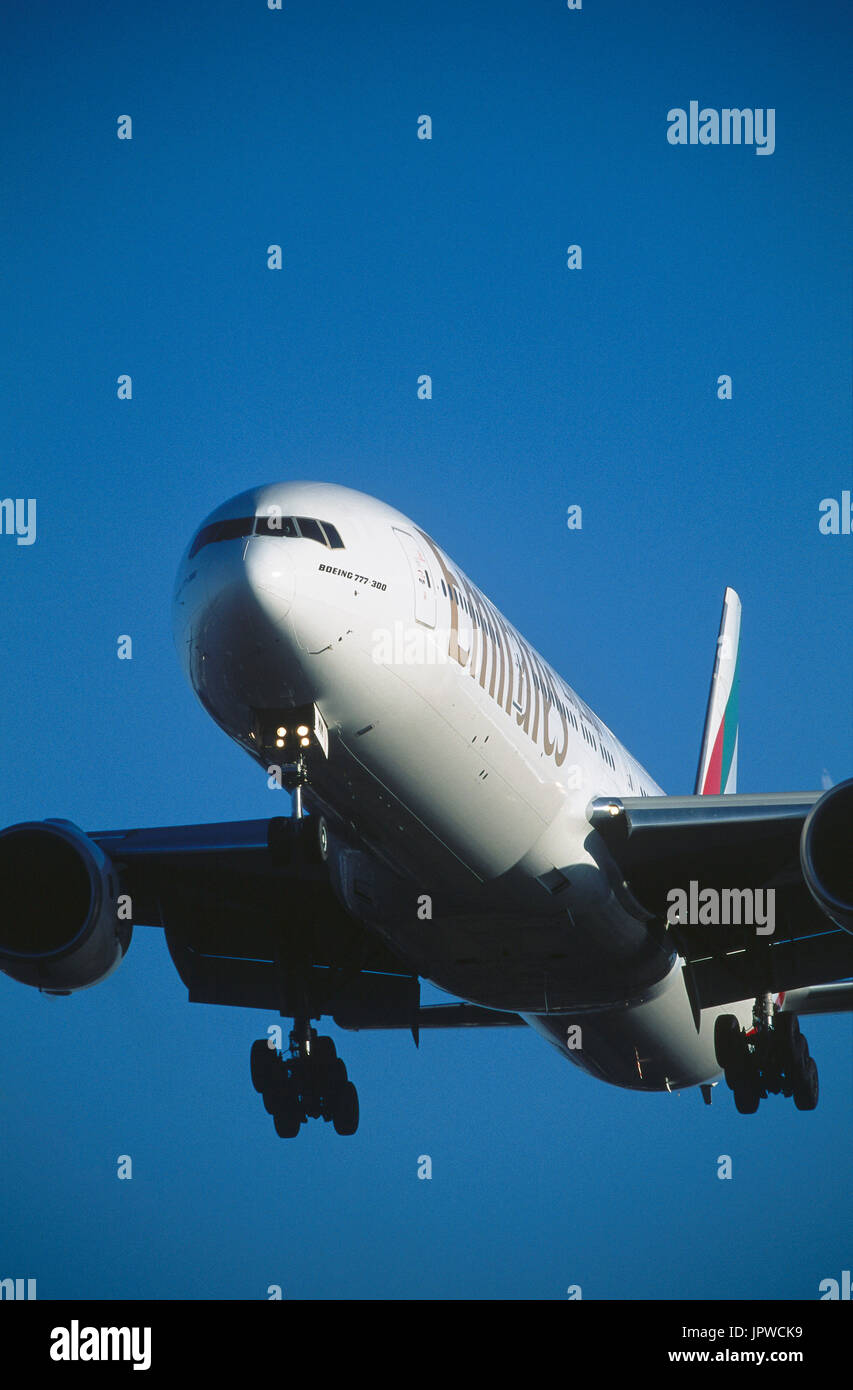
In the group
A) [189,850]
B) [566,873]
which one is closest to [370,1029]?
[189,850]

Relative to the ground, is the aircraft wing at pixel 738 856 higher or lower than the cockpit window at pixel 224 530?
lower

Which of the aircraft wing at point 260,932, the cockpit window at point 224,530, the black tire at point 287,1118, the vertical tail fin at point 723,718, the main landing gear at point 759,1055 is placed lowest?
the black tire at point 287,1118

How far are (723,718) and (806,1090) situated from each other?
37.0 ft

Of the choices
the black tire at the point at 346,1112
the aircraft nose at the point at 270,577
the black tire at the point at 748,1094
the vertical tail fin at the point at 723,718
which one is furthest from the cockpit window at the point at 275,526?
the vertical tail fin at the point at 723,718

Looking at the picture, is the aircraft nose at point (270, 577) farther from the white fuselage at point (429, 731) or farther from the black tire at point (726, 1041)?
the black tire at point (726, 1041)

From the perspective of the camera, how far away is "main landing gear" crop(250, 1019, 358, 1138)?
23.2 m

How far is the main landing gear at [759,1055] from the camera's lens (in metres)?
23.6

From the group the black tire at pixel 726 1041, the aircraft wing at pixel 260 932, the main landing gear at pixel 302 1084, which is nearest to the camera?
the aircraft wing at pixel 260 932

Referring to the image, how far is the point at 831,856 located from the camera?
62.1 feet

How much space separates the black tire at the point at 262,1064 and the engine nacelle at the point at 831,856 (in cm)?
805

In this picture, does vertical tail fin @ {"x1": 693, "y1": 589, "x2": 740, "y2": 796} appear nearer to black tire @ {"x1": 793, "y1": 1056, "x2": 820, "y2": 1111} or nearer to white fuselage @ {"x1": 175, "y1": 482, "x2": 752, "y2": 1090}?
black tire @ {"x1": 793, "y1": 1056, "x2": 820, "y2": 1111}

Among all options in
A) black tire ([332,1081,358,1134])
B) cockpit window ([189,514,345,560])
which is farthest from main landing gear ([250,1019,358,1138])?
cockpit window ([189,514,345,560])

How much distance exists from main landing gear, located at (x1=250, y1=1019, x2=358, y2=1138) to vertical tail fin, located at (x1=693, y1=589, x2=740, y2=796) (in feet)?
34.9
